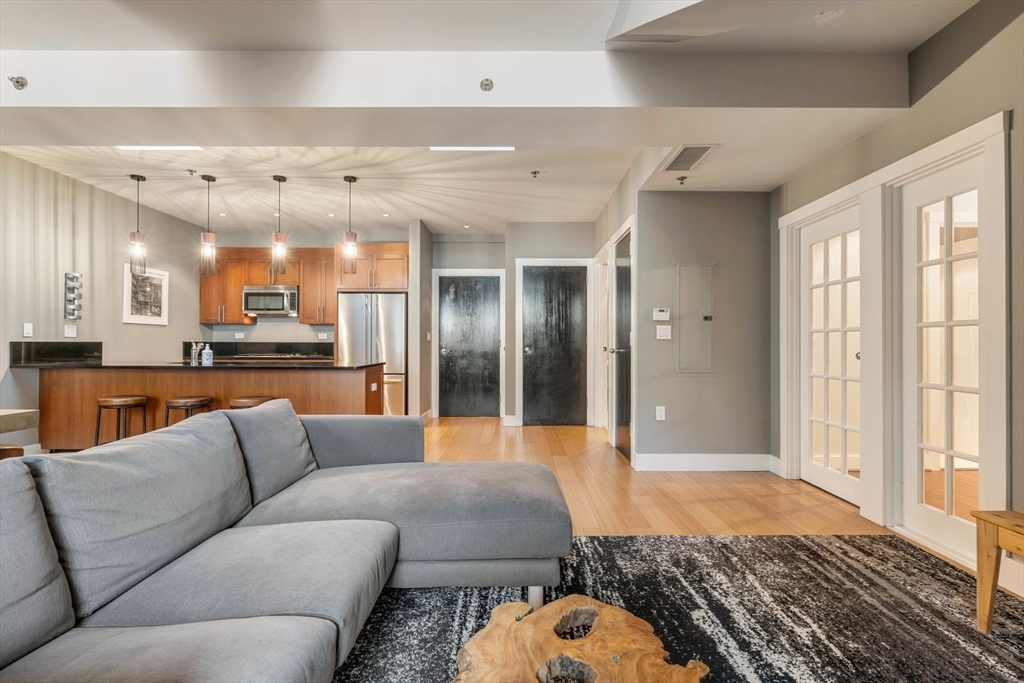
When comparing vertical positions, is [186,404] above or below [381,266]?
below

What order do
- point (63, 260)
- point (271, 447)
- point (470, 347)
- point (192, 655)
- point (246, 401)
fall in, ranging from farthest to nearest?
point (470, 347) → point (63, 260) → point (246, 401) → point (271, 447) → point (192, 655)

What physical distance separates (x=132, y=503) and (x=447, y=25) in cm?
236

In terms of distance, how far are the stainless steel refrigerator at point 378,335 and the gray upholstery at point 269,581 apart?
15.1ft

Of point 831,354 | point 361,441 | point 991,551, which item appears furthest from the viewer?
point 831,354

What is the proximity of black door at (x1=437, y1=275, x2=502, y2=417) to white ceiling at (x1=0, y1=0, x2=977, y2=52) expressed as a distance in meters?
4.53

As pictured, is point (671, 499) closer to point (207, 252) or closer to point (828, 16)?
point (828, 16)

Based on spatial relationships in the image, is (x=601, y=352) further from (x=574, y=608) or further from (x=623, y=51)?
(x=574, y=608)

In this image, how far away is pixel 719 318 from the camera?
4.10 metres

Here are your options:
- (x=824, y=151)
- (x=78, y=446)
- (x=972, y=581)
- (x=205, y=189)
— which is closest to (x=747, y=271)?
(x=824, y=151)

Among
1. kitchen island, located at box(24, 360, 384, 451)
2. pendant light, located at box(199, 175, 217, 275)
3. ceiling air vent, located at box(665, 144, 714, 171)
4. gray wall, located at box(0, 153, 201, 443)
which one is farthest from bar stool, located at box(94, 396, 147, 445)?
ceiling air vent, located at box(665, 144, 714, 171)

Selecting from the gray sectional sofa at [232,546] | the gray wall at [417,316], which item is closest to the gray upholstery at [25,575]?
the gray sectional sofa at [232,546]

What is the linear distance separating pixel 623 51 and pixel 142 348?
5.96 metres

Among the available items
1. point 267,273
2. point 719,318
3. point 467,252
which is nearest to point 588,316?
point 467,252

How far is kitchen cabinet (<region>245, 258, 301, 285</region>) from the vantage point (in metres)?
6.69
